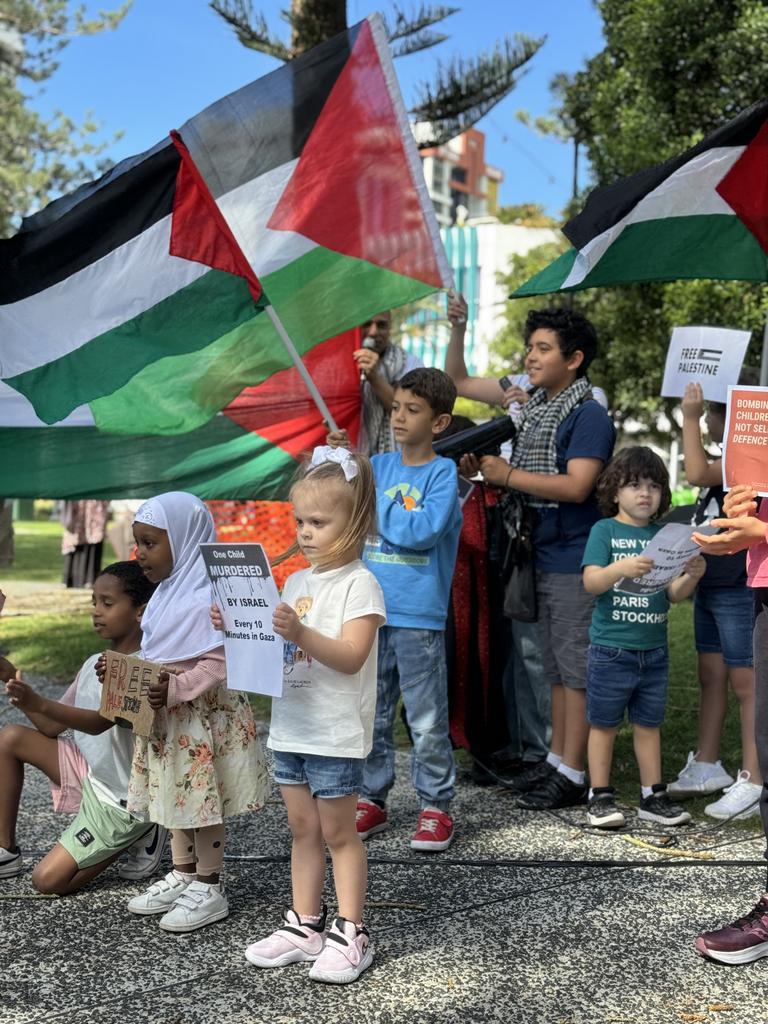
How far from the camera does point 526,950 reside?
3.27 m

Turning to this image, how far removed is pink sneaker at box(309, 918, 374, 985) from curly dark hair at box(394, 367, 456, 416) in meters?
1.84

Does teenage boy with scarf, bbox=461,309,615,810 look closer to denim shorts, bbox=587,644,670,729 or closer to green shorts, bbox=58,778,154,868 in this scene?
denim shorts, bbox=587,644,670,729

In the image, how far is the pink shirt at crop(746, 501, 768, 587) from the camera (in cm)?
325

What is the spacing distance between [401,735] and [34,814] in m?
2.16

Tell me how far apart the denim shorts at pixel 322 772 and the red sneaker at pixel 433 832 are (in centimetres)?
98

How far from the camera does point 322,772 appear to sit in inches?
126

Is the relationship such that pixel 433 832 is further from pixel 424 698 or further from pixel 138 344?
pixel 138 344

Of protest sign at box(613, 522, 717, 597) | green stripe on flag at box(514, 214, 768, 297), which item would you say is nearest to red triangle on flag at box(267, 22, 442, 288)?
green stripe on flag at box(514, 214, 768, 297)

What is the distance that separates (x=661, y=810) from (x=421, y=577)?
129 cm

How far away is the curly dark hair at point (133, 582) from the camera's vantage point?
3863mm

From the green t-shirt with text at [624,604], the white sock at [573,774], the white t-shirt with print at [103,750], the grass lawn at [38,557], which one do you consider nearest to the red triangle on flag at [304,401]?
the green t-shirt with text at [624,604]

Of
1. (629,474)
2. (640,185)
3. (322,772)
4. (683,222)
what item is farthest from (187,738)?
(683,222)

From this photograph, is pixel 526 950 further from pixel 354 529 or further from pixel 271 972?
pixel 354 529

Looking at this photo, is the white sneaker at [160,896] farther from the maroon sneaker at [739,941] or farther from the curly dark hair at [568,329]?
the curly dark hair at [568,329]
